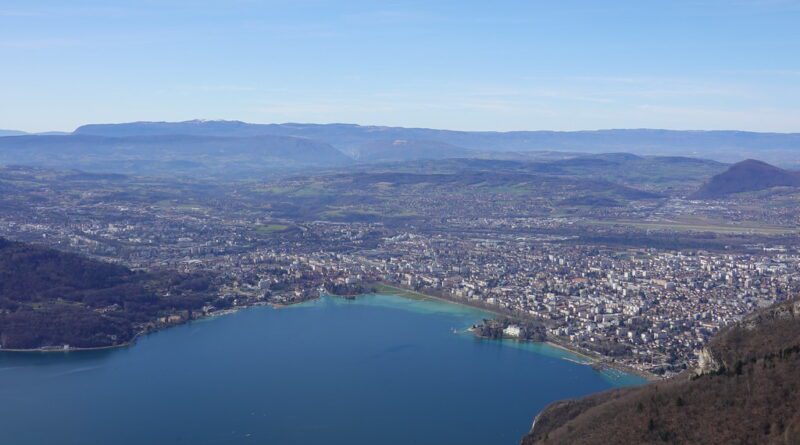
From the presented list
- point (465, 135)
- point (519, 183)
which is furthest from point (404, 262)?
A: point (465, 135)

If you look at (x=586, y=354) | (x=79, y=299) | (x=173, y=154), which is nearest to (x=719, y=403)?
(x=586, y=354)

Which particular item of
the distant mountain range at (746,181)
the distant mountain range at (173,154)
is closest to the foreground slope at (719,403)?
the distant mountain range at (746,181)

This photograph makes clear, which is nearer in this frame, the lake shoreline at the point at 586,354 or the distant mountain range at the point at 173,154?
the lake shoreline at the point at 586,354

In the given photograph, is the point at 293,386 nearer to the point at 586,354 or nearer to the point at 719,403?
the point at 586,354

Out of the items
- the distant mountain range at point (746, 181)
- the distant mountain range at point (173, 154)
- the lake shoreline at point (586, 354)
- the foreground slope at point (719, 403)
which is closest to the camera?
the foreground slope at point (719, 403)

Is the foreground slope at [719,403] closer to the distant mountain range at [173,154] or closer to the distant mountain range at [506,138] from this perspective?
the distant mountain range at [173,154]

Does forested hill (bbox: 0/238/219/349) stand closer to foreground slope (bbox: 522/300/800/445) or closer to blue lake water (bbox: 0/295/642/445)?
blue lake water (bbox: 0/295/642/445)

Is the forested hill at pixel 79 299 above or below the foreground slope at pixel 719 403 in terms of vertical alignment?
below
